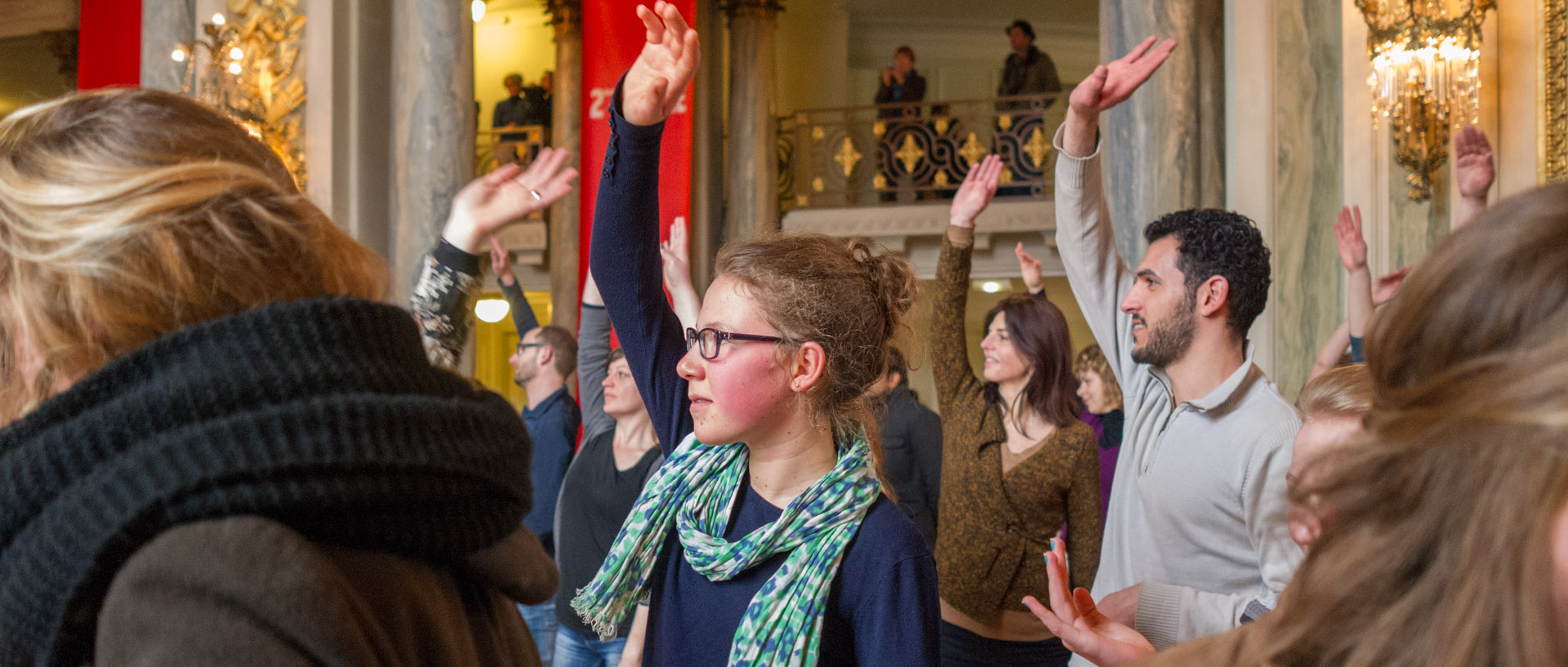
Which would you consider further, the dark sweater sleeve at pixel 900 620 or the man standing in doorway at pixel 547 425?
the man standing in doorway at pixel 547 425

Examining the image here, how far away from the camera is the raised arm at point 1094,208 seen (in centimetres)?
224

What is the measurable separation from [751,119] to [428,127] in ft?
16.9


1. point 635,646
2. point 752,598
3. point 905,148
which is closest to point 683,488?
point 752,598

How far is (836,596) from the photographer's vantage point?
1.55m

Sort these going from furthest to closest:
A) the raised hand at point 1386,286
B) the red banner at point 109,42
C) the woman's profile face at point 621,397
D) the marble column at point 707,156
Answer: the marble column at point 707,156 → the red banner at point 109,42 → the raised hand at point 1386,286 → the woman's profile face at point 621,397

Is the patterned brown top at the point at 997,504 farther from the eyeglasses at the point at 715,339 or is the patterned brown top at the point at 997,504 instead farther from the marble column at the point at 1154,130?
the marble column at the point at 1154,130

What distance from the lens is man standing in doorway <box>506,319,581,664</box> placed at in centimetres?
374

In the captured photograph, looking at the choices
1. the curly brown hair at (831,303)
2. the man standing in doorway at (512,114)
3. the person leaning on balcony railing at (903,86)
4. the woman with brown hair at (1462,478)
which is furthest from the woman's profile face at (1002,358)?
the man standing in doorway at (512,114)

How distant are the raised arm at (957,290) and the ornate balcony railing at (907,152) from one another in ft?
23.5

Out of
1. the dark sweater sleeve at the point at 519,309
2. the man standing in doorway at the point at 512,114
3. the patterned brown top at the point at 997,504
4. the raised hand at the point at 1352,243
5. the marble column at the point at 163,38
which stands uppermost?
the man standing in doorway at the point at 512,114

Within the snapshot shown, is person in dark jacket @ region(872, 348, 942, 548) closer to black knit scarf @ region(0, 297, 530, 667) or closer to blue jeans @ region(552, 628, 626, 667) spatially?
blue jeans @ region(552, 628, 626, 667)

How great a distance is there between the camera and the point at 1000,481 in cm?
296

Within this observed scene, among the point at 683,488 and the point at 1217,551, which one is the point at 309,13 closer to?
the point at 683,488

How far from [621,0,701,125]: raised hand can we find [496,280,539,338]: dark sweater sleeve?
2.98 metres
